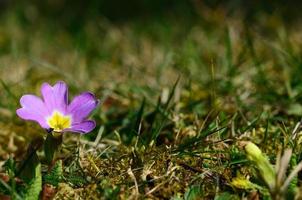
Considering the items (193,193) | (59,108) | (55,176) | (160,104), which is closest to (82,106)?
(59,108)

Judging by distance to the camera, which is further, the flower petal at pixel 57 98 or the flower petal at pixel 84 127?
the flower petal at pixel 57 98

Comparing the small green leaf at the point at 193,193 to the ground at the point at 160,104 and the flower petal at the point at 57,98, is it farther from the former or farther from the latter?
the flower petal at the point at 57,98

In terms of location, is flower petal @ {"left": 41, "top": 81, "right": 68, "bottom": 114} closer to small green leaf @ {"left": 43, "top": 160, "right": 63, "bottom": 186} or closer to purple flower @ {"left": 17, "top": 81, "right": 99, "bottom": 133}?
purple flower @ {"left": 17, "top": 81, "right": 99, "bottom": 133}

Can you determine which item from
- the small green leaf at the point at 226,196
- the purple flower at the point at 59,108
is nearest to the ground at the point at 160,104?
the small green leaf at the point at 226,196

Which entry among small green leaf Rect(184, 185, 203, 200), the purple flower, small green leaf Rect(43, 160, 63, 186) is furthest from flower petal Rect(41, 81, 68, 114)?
small green leaf Rect(184, 185, 203, 200)

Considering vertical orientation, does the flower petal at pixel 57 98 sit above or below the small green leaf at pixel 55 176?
above

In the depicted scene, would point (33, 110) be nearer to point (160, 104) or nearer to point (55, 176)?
→ point (55, 176)

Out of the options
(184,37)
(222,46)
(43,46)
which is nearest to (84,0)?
(43,46)
